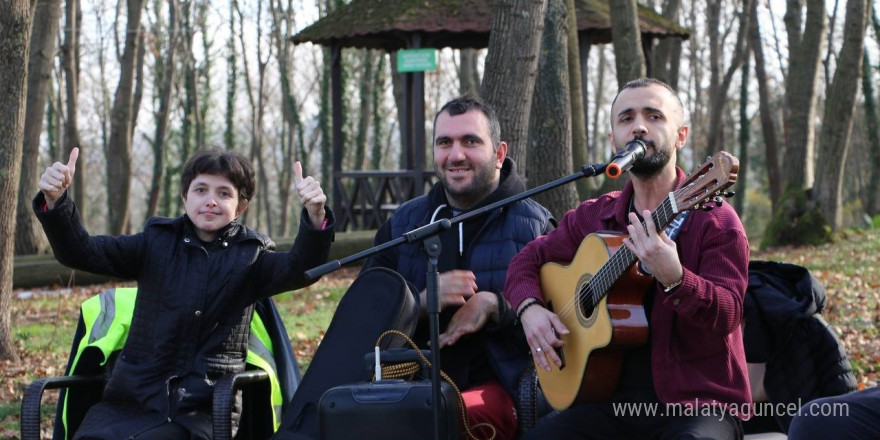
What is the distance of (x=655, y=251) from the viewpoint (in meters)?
3.34

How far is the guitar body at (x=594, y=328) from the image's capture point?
3.73 m

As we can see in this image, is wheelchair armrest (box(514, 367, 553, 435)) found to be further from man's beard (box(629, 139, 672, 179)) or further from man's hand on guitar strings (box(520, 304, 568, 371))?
man's beard (box(629, 139, 672, 179))

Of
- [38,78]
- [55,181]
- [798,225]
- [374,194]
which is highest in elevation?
[38,78]

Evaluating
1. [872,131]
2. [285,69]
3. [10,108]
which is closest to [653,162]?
[10,108]

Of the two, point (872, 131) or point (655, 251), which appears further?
point (872, 131)

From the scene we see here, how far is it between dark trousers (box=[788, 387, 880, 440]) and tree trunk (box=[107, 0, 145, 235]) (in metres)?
18.7

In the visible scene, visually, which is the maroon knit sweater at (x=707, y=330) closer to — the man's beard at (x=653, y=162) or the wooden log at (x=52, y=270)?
the man's beard at (x=653, y=162)

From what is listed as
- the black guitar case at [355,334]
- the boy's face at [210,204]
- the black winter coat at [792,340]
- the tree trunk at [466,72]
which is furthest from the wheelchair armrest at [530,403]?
the tree trunk at [466,72]

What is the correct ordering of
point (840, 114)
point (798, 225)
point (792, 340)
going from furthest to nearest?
point (798, 225) → point (840, 114) → point (792, 340)

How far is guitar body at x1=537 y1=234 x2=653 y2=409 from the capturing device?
12.2ft

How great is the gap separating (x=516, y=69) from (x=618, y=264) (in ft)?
11.5

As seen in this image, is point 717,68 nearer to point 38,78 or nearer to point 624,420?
point 38,78

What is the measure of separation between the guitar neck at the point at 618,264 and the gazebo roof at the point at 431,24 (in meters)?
11.8

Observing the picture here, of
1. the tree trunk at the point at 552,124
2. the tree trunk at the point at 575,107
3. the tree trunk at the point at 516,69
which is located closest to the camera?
the tree trunk at the point at 516,69
